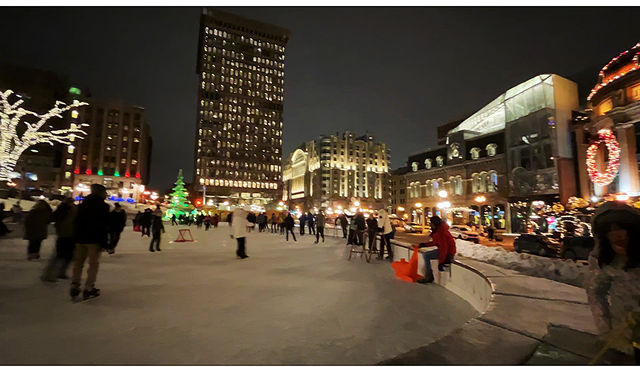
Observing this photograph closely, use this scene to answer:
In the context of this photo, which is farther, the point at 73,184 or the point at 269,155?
the point at 269,155

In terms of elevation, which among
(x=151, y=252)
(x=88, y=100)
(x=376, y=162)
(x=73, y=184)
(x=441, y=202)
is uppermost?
(x=88, y=100)

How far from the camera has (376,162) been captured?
11288cm

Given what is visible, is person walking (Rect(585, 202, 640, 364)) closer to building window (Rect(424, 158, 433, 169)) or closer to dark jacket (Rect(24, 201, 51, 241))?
dark jacket (Rect(24, 201, 51, 241))

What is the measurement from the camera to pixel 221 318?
156 inches

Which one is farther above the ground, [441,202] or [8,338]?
[441,202]

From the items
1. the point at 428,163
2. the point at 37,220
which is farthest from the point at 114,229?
the point at 428,163

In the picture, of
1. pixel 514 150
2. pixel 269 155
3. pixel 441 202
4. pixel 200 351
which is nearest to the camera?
pixel 200 351

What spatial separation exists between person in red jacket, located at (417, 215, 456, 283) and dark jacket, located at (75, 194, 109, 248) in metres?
6.16

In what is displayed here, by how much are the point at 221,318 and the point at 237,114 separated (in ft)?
353

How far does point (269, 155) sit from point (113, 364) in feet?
347

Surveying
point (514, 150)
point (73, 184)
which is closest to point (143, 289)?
point (514, 150)

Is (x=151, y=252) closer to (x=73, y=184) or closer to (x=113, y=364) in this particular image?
(x=113, y=364)

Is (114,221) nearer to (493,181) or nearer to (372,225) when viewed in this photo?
(372,225)

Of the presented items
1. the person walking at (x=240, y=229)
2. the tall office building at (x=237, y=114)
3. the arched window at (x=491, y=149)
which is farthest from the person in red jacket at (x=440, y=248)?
the tall office building at (x=237, y=114)
